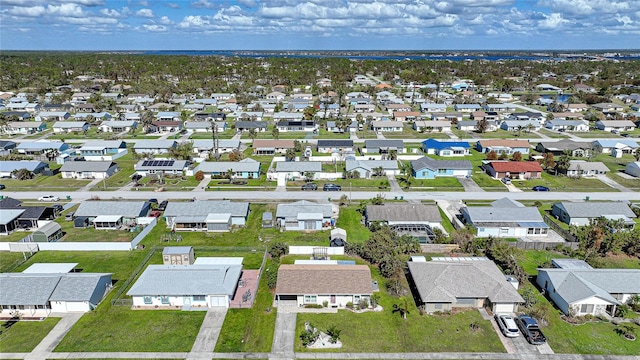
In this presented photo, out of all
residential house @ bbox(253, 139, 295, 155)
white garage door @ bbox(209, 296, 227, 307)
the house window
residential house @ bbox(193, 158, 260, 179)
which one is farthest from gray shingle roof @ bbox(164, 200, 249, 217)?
the house window

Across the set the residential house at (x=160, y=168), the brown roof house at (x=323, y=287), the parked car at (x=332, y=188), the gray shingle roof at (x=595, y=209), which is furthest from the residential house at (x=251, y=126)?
the brown roof house at (x=323, y=287)

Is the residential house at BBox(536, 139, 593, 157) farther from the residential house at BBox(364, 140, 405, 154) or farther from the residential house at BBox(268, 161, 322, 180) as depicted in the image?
the residential house at BBox(268, 161, 322, 180)

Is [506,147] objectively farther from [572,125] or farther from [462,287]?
[462,287]

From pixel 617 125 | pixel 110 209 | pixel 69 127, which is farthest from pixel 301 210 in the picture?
pixel 617 125

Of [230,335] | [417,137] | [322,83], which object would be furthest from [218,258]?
[322,83]

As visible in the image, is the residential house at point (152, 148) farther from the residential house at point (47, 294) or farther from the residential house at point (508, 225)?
the residential house at point (508, 225)
